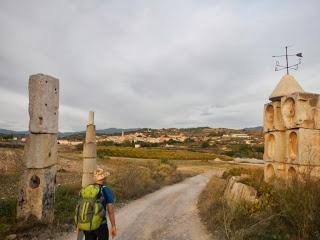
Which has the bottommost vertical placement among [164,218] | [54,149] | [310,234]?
[164,218]

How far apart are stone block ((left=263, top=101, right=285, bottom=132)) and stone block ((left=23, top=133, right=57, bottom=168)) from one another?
7.42m

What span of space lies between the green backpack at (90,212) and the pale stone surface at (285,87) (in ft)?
25.9

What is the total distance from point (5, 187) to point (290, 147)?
13.7 metres

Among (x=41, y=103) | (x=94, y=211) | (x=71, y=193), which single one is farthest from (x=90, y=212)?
(x=71, y=193)

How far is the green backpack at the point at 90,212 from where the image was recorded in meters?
6.31

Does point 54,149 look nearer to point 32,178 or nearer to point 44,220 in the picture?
point 32,178

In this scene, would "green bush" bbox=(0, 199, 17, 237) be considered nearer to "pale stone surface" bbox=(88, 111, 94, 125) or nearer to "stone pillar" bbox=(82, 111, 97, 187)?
"stone pillar" bbox=(82, 111, 97, 187)

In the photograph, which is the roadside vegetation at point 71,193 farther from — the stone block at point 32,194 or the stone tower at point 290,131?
the stone tower at point 290,131

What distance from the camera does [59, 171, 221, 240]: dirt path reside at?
34.0ft

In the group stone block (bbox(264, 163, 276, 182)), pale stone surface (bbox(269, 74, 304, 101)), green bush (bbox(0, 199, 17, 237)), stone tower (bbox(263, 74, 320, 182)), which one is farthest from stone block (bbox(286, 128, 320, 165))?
green bush (bbox(0, 199, 17, 237))

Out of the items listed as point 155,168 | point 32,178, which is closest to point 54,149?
point 32,178

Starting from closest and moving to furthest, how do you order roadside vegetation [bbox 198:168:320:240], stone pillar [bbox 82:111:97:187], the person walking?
the person walking → roadside vegetation [bbox 198:168:320:240] → stone pillar [bbox 82:111:97:187]

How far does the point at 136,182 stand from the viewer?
19250 mm

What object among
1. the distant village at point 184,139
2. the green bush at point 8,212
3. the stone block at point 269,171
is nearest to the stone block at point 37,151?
the green bush at point 8,212
